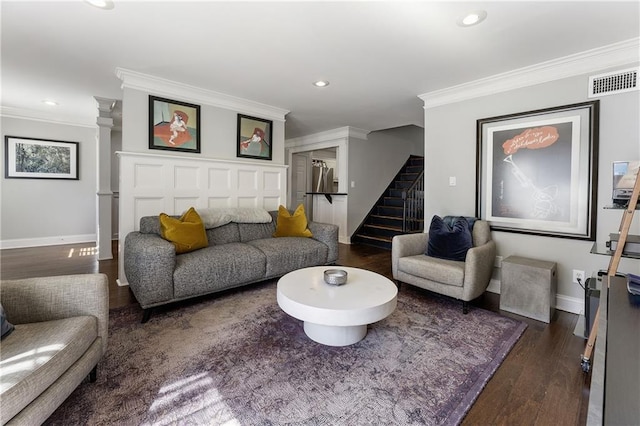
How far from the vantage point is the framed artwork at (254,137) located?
12.8ft

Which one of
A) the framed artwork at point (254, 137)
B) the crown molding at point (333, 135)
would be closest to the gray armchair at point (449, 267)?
the framed artwork at point (254, 137)

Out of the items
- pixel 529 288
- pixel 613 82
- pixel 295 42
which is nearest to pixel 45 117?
pixel 295 42

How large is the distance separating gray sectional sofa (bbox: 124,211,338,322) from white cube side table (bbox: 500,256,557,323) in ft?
5.87

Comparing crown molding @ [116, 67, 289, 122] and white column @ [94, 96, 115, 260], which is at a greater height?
crown molding @ [116, 67, 289, 122]

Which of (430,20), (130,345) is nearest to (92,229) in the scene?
(130,345)

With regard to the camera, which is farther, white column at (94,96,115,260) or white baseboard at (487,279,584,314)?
white column at (94,96,115,260)

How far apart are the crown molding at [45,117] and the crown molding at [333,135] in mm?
3883

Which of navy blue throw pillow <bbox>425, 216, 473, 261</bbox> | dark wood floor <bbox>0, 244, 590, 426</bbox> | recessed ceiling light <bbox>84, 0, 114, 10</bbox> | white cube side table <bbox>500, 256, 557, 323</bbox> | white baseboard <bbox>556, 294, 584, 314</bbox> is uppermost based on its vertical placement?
recessed ceiling light <bbox>84, 0, 114, 10</bbox>

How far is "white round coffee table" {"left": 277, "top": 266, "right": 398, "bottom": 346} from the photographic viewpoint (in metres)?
1.67

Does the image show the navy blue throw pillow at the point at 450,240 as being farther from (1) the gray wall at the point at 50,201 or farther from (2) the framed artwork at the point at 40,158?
(2) the framed artwork at the point at 40,158

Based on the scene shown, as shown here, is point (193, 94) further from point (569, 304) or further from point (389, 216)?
point (569, 304)

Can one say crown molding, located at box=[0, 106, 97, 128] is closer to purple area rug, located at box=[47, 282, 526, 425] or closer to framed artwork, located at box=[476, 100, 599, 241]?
purple area rug, located at box=[47, 282, 526, 425]

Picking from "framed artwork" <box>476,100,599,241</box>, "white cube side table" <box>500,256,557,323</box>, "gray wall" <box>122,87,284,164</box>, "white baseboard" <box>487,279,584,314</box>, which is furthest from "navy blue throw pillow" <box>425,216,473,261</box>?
"gray wall" <box>122,87,284,164</box>

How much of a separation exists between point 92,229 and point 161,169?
340cm
